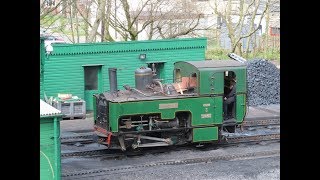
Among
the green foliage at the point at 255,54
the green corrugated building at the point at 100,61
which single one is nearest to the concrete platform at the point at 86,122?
the green corrugated building at the point at 100,61

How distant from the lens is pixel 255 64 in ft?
67.9

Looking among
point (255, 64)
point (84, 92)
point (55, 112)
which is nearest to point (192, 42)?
point (255, 64)

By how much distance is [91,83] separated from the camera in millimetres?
18812

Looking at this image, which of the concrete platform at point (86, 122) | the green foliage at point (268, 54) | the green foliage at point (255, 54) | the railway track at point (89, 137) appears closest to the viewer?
the railway track at point (89, 137)

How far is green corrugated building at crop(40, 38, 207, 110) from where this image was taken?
18094 mm

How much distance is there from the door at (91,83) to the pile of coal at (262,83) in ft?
19.0

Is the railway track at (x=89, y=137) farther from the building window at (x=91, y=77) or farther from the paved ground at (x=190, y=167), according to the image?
the building window at (x=91, y=77)

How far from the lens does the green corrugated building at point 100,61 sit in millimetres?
18094

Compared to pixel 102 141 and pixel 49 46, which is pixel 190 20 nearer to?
pixel 49 46

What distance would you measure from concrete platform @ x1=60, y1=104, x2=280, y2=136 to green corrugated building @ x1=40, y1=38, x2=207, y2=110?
1271 millimetres
